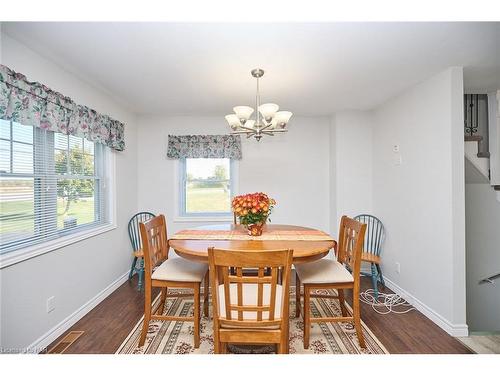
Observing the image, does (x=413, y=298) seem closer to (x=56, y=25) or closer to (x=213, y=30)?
(x=213, y=30)

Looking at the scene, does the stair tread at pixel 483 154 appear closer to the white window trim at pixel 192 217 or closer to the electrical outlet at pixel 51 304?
the white window trim at pixel 192 217

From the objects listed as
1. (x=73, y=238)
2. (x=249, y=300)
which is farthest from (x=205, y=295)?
(x=73, y=238)

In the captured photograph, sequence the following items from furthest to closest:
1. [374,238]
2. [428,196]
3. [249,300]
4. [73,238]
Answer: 1. [374,238]
2. [428,196]
3. [73,238]
4. [249,300]

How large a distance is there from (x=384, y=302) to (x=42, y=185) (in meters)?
3.46

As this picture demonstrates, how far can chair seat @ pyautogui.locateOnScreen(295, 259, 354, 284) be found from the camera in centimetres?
191

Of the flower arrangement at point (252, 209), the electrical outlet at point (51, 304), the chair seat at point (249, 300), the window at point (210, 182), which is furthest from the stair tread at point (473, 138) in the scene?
the electrical outlet at point (51, 304)

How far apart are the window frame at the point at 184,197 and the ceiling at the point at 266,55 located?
1235 mm

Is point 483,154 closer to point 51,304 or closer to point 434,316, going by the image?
point 434,316

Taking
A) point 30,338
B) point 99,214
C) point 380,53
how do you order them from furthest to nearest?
point 99,214
point 380,53
point 30,338

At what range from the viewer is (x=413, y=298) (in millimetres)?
2621

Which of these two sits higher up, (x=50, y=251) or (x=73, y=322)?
(x=50, y=251)

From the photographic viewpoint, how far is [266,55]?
195 centimetres
